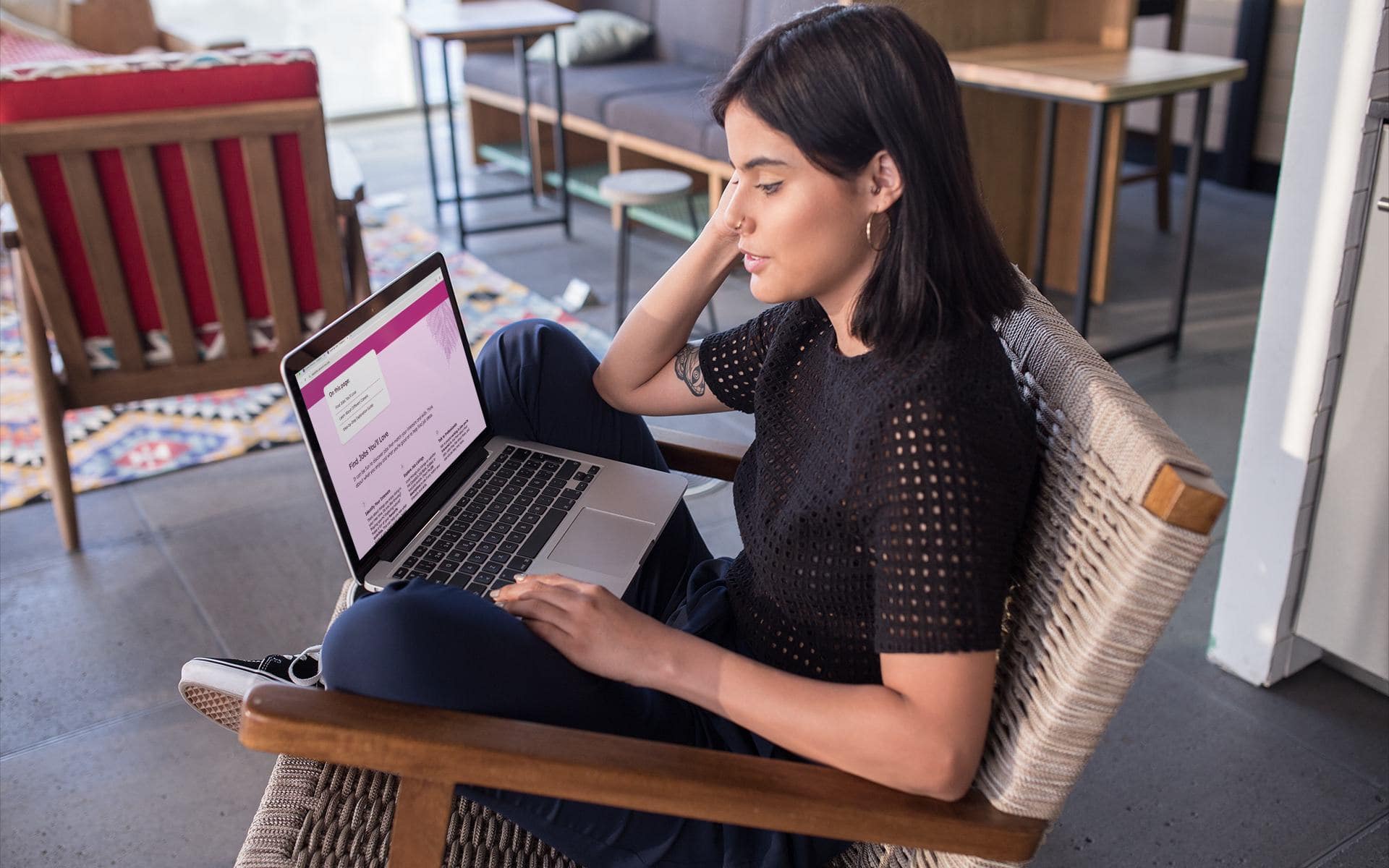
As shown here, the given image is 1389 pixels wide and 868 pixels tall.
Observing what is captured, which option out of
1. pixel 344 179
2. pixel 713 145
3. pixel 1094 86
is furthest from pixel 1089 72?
pixel 344 179

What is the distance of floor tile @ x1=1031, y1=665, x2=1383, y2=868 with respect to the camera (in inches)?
63.9

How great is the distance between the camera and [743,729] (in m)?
1.15

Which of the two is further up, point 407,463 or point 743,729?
point 407,463

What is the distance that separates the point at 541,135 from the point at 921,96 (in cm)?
437

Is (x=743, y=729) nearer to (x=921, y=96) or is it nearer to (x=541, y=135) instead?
(x=921, y=96)

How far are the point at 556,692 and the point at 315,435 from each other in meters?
0.36

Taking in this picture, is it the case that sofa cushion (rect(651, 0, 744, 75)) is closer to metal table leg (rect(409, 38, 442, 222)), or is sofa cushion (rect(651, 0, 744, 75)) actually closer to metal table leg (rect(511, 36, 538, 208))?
metal table leg (rect(511, 36, 538, 208))

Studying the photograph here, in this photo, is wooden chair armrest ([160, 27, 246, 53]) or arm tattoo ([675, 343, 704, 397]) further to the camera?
wooden chair armrest ([160, 27, 246, 53])

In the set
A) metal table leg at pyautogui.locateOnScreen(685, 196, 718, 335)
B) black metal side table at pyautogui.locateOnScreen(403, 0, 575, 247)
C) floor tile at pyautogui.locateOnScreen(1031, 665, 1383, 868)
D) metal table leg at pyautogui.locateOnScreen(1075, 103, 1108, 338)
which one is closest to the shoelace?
floor tile at pyautogui.locateOnScreen(1031, 665, 1383, 868)

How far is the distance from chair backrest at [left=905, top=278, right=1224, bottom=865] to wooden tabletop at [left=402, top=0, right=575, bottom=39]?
3380 millimetres

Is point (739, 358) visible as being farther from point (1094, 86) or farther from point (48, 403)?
point (1094, 86)

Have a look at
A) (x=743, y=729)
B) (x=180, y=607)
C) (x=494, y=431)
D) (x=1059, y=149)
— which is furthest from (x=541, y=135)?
(x=743, y=729)

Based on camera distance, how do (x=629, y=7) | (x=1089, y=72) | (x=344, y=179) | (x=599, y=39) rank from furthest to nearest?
(x=629, y=7)
(x=599, y=39)
(x=1089, y=72)
(x=344, y=179)

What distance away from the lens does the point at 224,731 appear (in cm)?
190
